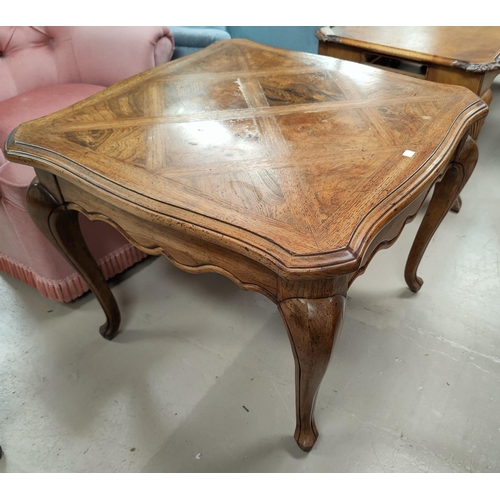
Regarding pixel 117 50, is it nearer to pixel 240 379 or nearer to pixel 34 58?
pixel 34 58

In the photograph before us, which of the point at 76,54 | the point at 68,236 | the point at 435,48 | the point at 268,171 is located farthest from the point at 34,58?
the point at 435,48

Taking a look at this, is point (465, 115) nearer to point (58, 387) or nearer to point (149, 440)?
point (149, 440)

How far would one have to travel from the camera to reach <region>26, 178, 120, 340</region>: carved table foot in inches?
37.6

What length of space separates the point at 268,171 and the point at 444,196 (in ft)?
1.96

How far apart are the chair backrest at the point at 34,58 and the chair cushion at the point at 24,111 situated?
0.08m

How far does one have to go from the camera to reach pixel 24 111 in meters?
1.44

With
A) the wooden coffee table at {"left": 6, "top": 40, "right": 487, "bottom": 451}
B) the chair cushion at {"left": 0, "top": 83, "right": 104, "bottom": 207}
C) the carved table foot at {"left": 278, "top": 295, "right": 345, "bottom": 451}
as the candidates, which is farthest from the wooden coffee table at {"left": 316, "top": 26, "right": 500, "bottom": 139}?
the carved table foot at {"left": 278, "top": 295, "right": 345, "bottom": 451}

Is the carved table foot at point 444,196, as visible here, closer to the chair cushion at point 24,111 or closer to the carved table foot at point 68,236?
the carved table foot at point 68,236

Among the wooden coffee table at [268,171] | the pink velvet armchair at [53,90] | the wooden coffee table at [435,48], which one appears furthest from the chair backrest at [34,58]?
the wooden coffee table at [435,48]

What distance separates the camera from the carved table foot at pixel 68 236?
96 cm

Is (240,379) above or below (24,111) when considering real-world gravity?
below

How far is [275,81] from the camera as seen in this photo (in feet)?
3.73

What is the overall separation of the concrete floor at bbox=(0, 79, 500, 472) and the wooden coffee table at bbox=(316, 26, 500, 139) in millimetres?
607

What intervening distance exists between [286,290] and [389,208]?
21 centimetres
